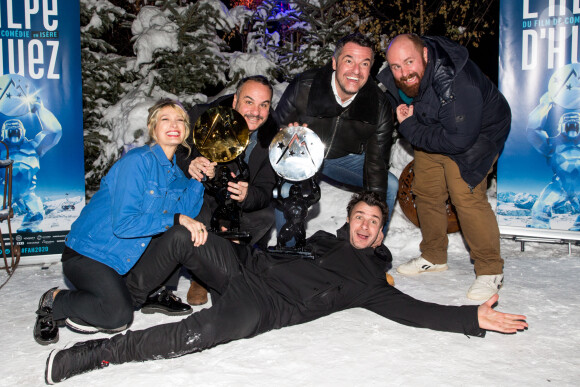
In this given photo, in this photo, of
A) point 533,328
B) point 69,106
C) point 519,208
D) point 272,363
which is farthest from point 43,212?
point 519,208

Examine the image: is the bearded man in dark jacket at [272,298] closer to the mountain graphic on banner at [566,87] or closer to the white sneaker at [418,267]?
the white sneaker at [418,267]

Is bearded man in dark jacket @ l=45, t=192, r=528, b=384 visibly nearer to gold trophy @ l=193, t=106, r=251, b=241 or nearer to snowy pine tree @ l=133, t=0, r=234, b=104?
gold trophy @ l=193, t=106, r=251, b=241

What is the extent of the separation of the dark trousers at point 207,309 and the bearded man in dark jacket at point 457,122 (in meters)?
1.47

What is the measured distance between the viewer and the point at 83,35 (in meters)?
5.71

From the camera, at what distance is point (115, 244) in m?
2.54

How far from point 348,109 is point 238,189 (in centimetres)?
101

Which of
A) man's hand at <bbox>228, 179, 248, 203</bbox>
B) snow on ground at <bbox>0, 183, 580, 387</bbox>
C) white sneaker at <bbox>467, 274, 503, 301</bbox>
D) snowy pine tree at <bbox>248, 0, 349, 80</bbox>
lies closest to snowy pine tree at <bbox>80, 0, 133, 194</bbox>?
snowy pine tree at <bbox>248, 0, 349, 80</bbox>

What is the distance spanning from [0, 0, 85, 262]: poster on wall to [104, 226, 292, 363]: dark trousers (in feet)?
6.45

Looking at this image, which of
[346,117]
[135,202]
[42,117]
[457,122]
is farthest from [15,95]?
[457,122]

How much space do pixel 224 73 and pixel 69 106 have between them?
2444mm

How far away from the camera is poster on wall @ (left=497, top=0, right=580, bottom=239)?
4109mm

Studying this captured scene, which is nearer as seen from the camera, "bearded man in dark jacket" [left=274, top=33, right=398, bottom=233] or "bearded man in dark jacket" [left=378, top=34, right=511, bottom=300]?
"bearded man in dark jacket" [left=378, top=34, right=511, bottom=300]

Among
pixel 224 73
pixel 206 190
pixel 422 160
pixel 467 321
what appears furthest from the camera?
pixel 224 73

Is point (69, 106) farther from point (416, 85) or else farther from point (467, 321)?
point (467, 321)
